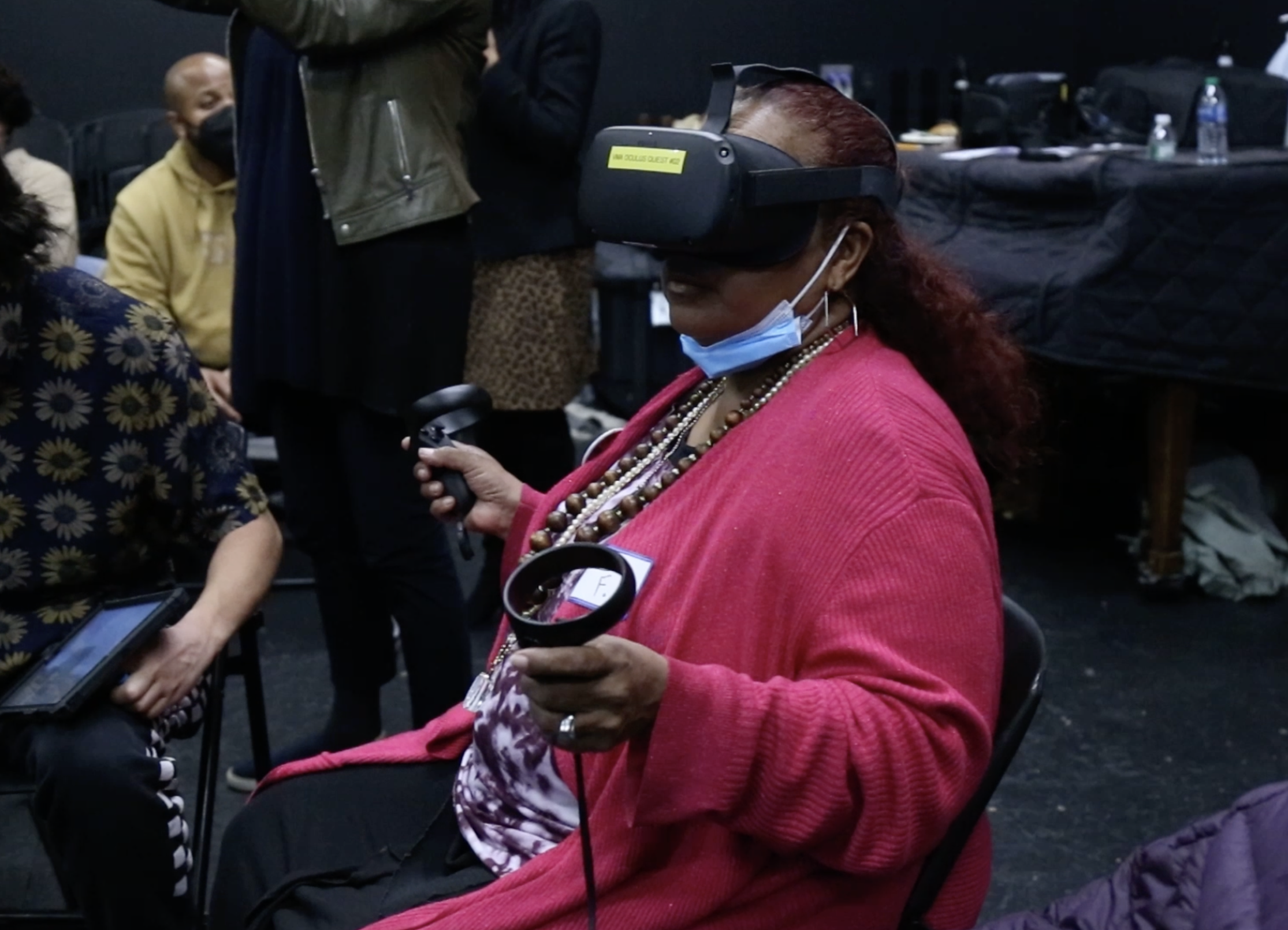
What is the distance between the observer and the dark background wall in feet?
16.4

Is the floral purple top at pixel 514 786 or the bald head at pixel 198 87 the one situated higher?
the bald head at pixel 198 87

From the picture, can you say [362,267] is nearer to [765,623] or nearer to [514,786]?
[514,786]

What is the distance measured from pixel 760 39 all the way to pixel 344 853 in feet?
16.5

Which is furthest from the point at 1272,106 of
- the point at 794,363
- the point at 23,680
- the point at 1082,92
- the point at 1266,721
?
the point at 23,680

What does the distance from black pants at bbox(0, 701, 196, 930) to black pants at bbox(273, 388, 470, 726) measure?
0.68m

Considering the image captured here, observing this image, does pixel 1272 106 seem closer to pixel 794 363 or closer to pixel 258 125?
pixel 258 125

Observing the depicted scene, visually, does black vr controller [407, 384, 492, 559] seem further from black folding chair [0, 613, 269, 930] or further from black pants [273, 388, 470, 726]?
black pants [273, 388, 470, 726]

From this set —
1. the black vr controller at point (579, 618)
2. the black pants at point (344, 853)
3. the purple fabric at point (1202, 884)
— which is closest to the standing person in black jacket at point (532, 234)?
the black pants at point (344, 853)

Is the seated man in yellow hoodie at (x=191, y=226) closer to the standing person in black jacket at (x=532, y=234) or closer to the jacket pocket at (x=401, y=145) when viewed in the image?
the standing person in black jacket at (x=532, y=234)

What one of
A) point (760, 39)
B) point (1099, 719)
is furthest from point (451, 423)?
point (760, 39)

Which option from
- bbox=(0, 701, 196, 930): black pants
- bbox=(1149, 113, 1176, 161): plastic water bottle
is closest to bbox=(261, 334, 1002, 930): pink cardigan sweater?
bbox=(0, 701, 196, 930): black pants

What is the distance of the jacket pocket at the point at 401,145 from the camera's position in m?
2.08

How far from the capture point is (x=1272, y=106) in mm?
4070

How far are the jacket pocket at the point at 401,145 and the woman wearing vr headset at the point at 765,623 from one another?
0.81 meters
